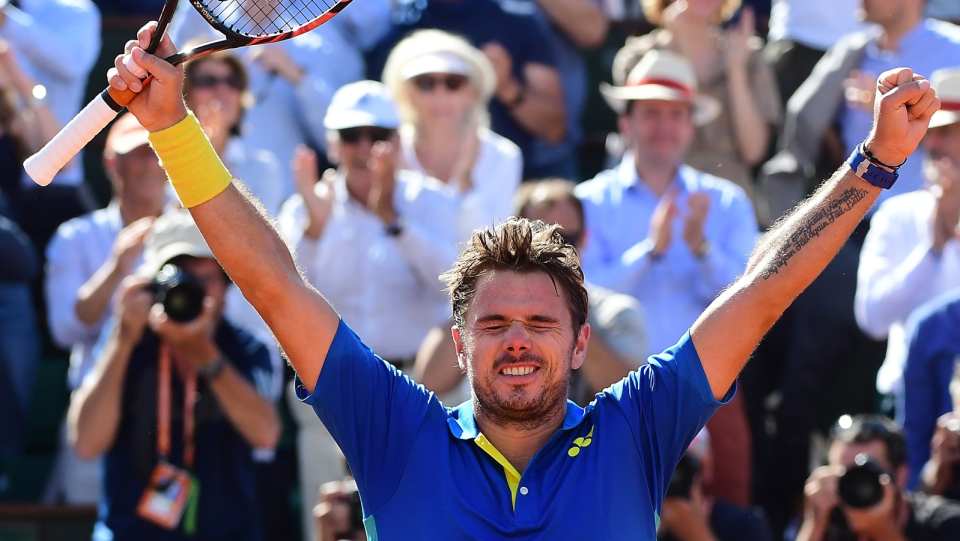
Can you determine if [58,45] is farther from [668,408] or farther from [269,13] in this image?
[668,408]

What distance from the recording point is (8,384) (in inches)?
249

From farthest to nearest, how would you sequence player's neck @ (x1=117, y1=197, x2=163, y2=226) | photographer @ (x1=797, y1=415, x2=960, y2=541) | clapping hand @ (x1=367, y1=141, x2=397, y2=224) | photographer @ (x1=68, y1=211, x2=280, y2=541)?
player's neck @ (x1=117, y1=197, x2=163, y2=226) → clapping hand @ (x1=367, y1=141, x2=397, y2=224) → photographer @ (x1=68, y1=211, x2=280, y2=541) → photographer @ (x1=797, y1=415, x2=960, y2=541)

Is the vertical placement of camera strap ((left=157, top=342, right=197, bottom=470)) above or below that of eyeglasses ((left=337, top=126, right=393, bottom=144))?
below

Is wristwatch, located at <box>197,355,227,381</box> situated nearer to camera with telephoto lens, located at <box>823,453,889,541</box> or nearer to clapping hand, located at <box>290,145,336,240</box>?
clapping hand, located at <box>290,145,336,240</box>

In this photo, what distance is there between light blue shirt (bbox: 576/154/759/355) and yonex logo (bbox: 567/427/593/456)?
3129mm

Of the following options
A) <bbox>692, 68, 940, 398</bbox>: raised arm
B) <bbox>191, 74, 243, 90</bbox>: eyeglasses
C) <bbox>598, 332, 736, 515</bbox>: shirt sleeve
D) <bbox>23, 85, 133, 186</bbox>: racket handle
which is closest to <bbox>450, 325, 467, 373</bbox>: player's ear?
<bbox>598, 332, 736, 515</bbox>: shirt sleeve

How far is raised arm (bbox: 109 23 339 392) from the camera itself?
9.70ft

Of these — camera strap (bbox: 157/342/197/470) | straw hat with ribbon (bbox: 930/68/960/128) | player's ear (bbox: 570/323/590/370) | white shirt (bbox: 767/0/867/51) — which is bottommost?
player's ear (bbox: 570/323/590/370)

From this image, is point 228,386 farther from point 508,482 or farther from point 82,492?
point 508,482

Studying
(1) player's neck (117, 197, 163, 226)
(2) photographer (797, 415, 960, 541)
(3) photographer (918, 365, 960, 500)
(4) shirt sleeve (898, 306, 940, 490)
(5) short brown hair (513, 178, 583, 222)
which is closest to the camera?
(2) photographer (797, 415, 960, 541)

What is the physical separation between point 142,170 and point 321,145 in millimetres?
1460

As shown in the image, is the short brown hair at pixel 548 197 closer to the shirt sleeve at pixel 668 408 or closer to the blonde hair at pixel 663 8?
the blonde hair at pixel 663 8

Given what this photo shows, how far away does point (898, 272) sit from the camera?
6.23 meters

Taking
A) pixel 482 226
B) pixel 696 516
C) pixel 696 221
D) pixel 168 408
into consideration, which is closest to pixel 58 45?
pixel 482 226
